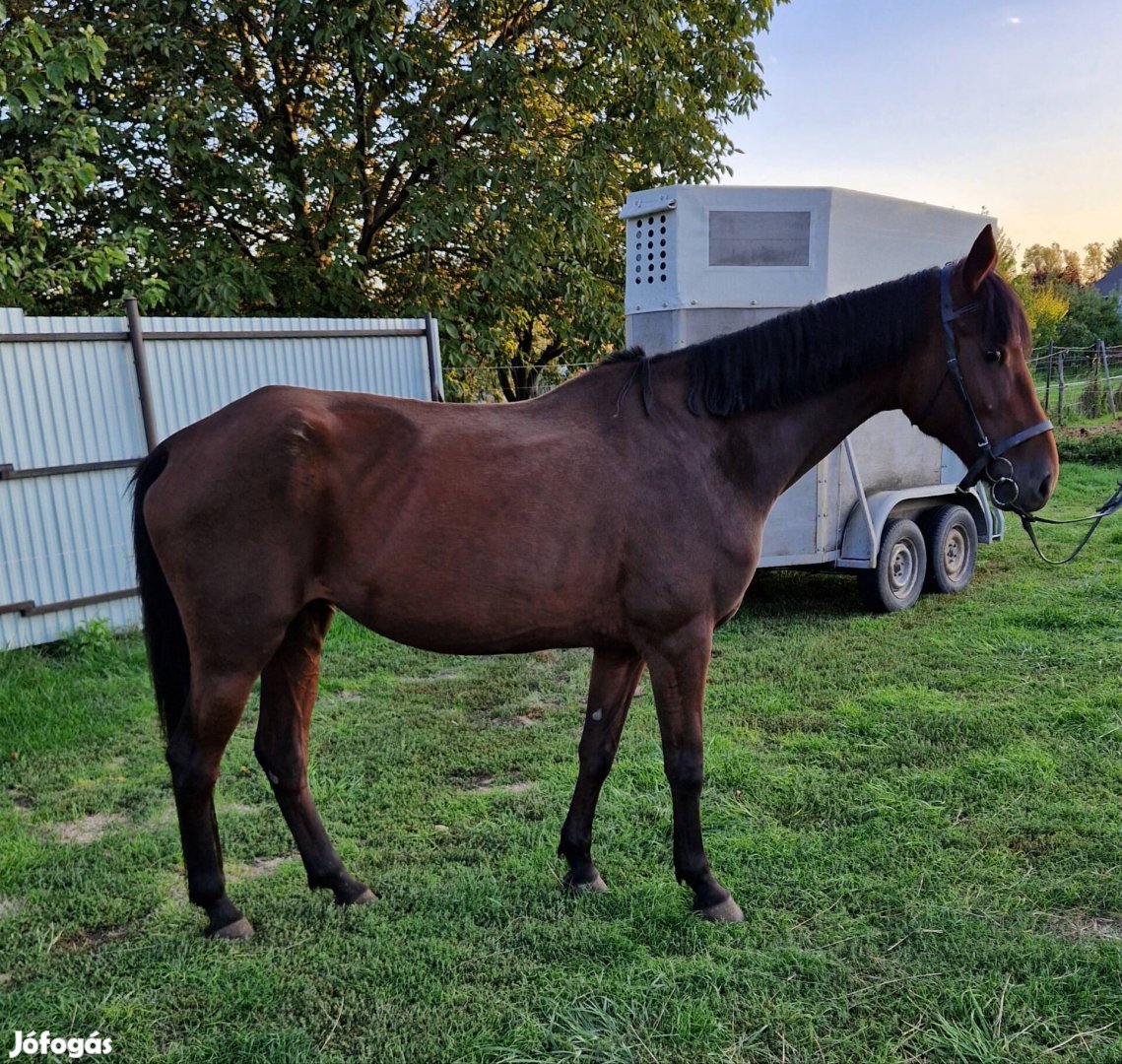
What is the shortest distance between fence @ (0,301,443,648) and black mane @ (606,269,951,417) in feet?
14.6

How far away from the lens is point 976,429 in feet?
8.39

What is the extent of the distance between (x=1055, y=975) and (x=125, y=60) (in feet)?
31.1

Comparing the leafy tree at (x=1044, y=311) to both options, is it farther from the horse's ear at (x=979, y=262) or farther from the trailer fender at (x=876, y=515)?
the horse's ear at (x=979, y=262)

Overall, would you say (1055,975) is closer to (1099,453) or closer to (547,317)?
(547,317)

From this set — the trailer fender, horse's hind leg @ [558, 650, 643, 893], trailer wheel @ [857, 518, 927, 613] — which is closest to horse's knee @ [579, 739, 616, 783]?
horse's hind leg @ [558, 650, 643, 893]

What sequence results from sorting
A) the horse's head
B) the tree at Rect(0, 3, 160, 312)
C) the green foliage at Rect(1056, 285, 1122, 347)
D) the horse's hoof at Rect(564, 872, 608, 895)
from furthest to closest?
the green foliage at Rect(1056, 285, 1122, 347), the tree at Rect(0, 3, 160, 312), the horse's hoof at Rect(564, 872, 608, 895), the horse's head

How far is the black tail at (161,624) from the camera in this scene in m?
2.60

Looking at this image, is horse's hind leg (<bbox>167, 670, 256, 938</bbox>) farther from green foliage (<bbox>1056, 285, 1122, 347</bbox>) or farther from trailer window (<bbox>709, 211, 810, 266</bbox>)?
green foliage (<bbox>1056, 285, 1122, 347</bbox>)

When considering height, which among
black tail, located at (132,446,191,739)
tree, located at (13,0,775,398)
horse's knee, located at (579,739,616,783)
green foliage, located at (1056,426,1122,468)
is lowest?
green foliage, located at (1056,426,1122,468)

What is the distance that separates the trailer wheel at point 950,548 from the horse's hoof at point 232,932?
18.6ft

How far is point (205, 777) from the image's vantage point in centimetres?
253

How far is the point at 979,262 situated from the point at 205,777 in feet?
9.09

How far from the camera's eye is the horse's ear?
2395 mm

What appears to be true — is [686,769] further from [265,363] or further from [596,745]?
[265,363]
